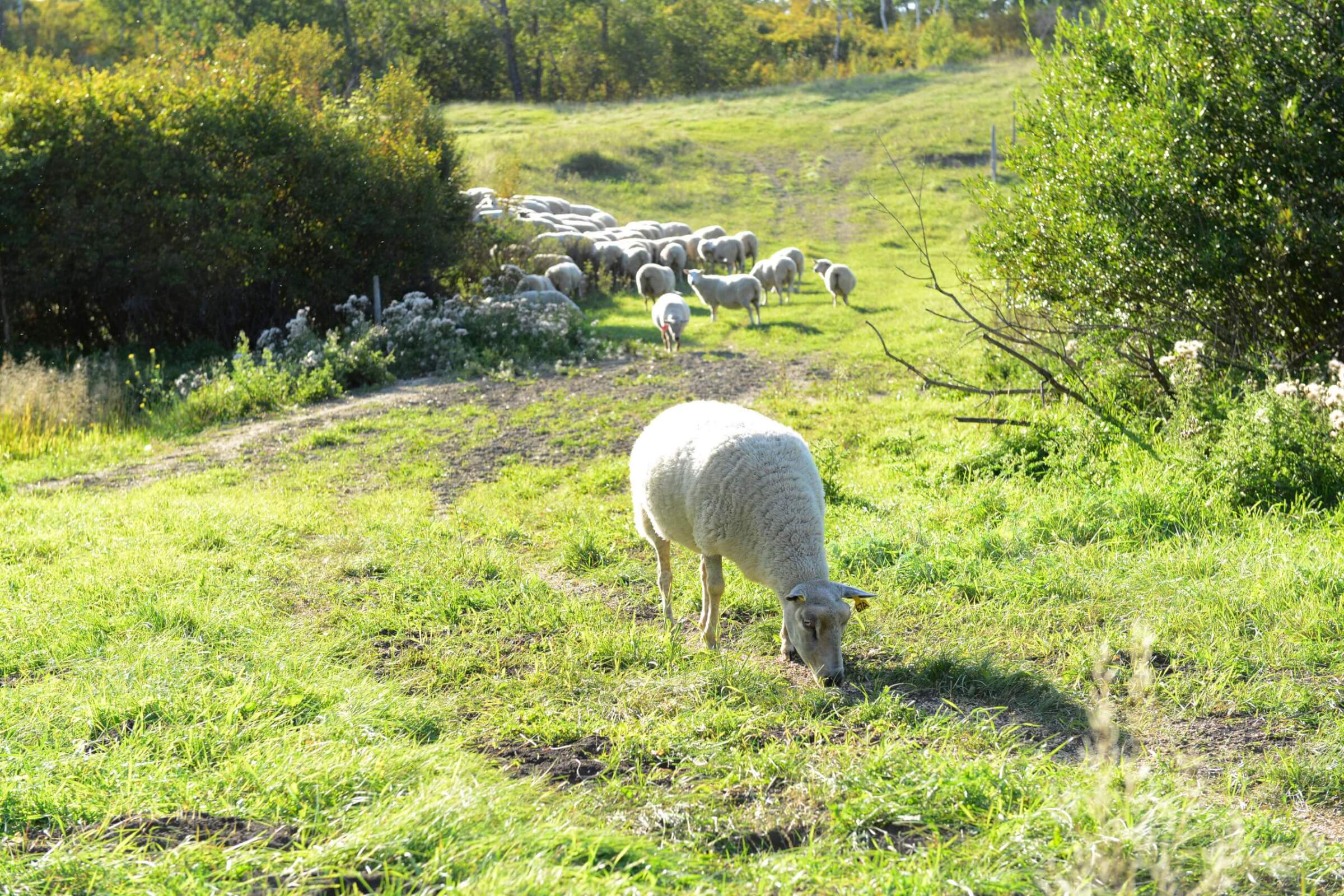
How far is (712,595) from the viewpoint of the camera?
562 cm

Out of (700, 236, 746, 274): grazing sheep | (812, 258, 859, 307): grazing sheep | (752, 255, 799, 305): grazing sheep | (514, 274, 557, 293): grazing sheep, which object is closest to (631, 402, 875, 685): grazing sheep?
(514, 274, 557, 293): grazing sheep

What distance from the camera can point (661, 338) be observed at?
17.4 meters

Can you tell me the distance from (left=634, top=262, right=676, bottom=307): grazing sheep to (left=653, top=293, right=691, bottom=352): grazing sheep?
3248mm

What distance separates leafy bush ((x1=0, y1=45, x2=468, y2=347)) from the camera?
15094 millimetres

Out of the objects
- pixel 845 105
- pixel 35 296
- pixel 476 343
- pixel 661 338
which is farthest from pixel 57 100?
pixel 845 105

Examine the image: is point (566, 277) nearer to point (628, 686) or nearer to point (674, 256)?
point (674, 256)

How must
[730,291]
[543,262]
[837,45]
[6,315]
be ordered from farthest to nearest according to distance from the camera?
[837,45]
[543,262]
[730,291]
[6,315]

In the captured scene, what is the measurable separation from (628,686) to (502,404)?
8.20 m

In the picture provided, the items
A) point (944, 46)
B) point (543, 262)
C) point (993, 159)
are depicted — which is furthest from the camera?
→ point (944, 46)

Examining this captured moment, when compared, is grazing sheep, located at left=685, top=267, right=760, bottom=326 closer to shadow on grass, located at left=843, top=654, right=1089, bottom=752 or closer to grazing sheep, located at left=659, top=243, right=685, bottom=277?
grazing sheep, located at left=659, top=243, right=685, bottom=277

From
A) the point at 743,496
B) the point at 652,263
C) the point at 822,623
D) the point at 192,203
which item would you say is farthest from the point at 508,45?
the point at 822,623

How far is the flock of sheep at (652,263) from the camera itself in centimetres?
1869

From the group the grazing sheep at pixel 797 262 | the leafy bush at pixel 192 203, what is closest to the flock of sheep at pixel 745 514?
the leafy bush at pixel 192 203

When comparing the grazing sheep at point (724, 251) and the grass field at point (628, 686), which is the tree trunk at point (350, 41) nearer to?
the grazing sheep at point (724, 251)
